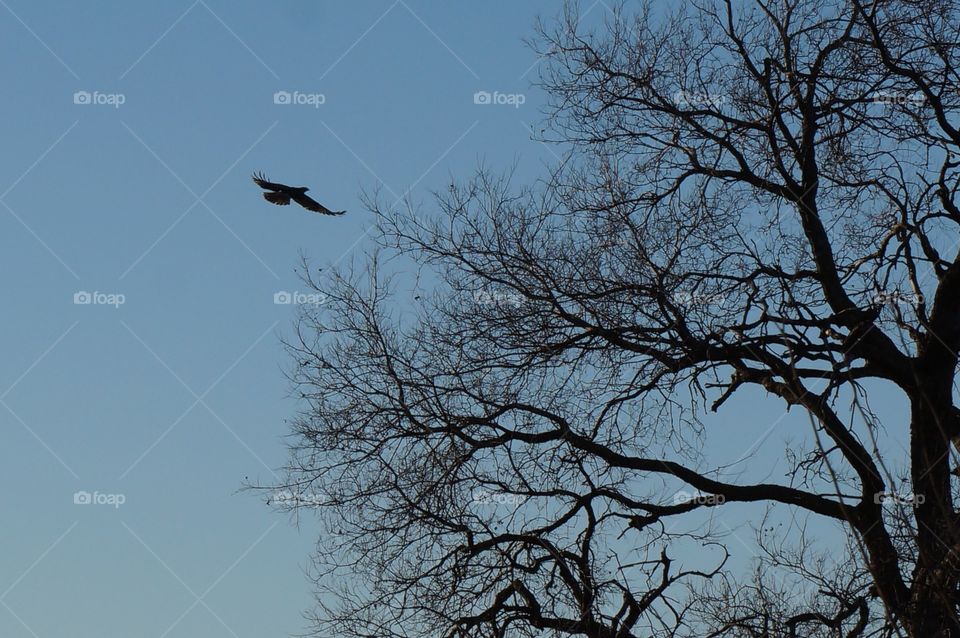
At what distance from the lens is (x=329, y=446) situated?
420 inches

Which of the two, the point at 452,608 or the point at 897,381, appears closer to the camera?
the point at 452,608

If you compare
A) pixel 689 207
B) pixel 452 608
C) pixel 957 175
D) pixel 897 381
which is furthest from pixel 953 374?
pixel 452 608

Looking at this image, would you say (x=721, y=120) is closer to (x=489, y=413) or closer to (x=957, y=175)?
(x=957, y=175)

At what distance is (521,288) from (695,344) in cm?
159

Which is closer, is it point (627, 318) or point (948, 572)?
point (948, 572)

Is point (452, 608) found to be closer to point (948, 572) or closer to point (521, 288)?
point (521, 288)

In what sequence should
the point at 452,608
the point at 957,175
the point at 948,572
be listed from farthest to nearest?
1. the point at 957,175
2. the point at 452,608
3. the point at 948,572

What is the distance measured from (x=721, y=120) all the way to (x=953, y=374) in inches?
123

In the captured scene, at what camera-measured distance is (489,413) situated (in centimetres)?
1075

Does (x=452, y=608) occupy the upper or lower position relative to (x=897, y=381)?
lower

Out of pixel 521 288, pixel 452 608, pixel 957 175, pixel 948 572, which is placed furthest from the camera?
pixel 957 175

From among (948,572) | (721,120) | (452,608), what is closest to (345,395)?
(452,608)

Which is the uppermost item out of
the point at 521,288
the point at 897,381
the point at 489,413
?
the point at 897,381

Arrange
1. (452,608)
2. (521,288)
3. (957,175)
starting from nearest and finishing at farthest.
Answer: (452,608) < (521,288) < (957,175)
